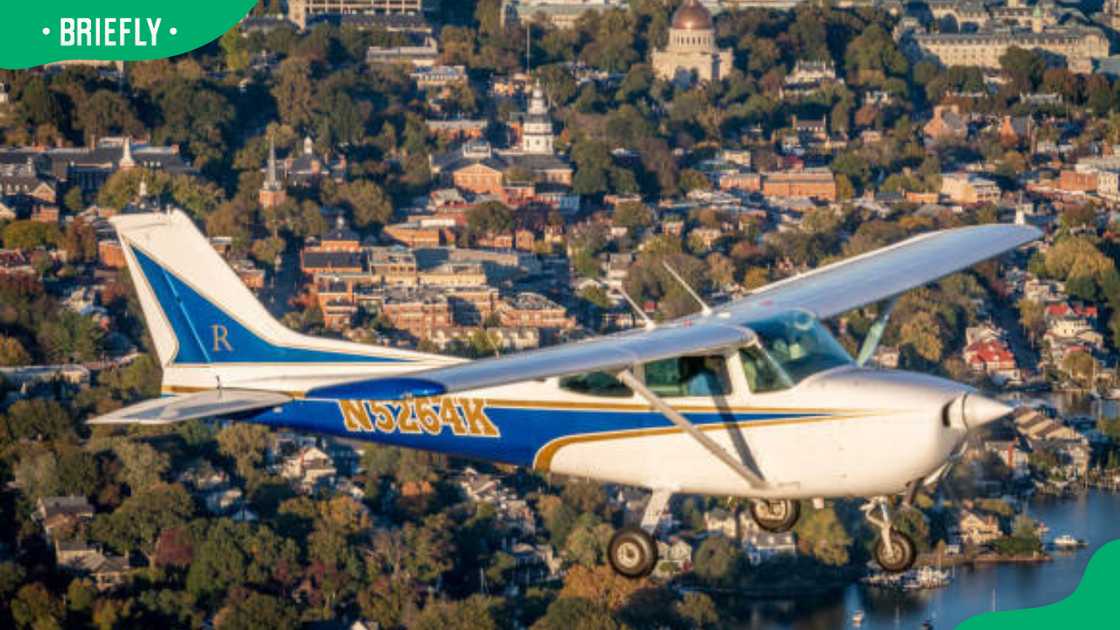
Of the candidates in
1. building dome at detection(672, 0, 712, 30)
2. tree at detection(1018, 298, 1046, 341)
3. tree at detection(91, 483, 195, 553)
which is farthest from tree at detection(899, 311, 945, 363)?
building dome at detection(672, 0, 712, 30)

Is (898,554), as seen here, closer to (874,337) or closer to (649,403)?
(649,403)

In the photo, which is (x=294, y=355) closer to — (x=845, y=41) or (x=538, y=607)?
(x=538, y=607)

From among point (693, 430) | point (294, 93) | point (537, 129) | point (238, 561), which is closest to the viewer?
point (693, 430)

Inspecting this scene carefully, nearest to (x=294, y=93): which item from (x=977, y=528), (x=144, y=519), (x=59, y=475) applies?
(x=59, y=475)

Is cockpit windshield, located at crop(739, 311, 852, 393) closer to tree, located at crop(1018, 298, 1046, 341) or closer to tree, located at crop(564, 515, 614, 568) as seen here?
tree, located at crop(564, 515, 614, 568)

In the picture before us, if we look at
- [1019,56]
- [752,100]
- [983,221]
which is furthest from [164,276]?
[1019,56]

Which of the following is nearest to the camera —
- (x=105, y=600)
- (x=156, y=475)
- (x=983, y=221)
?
(x=105, y=600)
